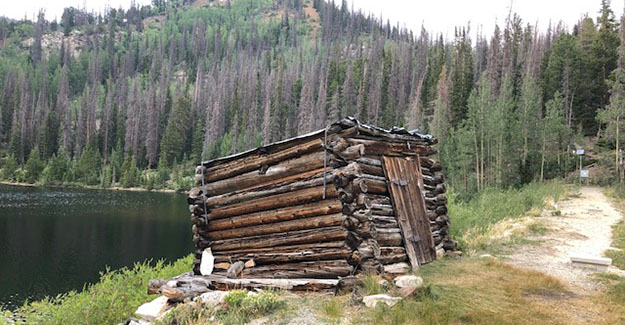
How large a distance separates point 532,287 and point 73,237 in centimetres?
2972

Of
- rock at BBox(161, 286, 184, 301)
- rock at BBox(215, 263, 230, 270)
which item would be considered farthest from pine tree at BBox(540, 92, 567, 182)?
rock at BBox(161, 286, 184, 301)

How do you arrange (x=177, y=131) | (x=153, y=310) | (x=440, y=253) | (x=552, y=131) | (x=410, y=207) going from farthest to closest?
(x=177, y=131)
(x=552, y=131)
(x=440, y=253)
(x=410, y=207)
(x=153, y=310)

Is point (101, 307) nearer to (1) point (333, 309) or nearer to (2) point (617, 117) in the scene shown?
(1) point (333, 309)

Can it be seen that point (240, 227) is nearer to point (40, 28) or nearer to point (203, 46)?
point (203, 46)

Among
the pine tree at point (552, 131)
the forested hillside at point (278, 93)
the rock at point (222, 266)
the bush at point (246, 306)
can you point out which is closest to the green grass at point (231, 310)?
the bush at point (246, 306)

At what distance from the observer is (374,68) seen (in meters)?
98.6

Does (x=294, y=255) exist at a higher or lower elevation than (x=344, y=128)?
lower

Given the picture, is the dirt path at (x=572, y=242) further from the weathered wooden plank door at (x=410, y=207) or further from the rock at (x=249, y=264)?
the rock at (x=249, y=264)

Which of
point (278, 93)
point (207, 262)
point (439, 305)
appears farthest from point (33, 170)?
point (439, 305)

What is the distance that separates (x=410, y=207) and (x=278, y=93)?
87.6 metres

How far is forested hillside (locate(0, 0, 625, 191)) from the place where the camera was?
131ft

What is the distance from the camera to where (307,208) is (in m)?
9.30

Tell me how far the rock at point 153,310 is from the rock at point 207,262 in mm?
2544

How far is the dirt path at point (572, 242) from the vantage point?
9.18 meters
